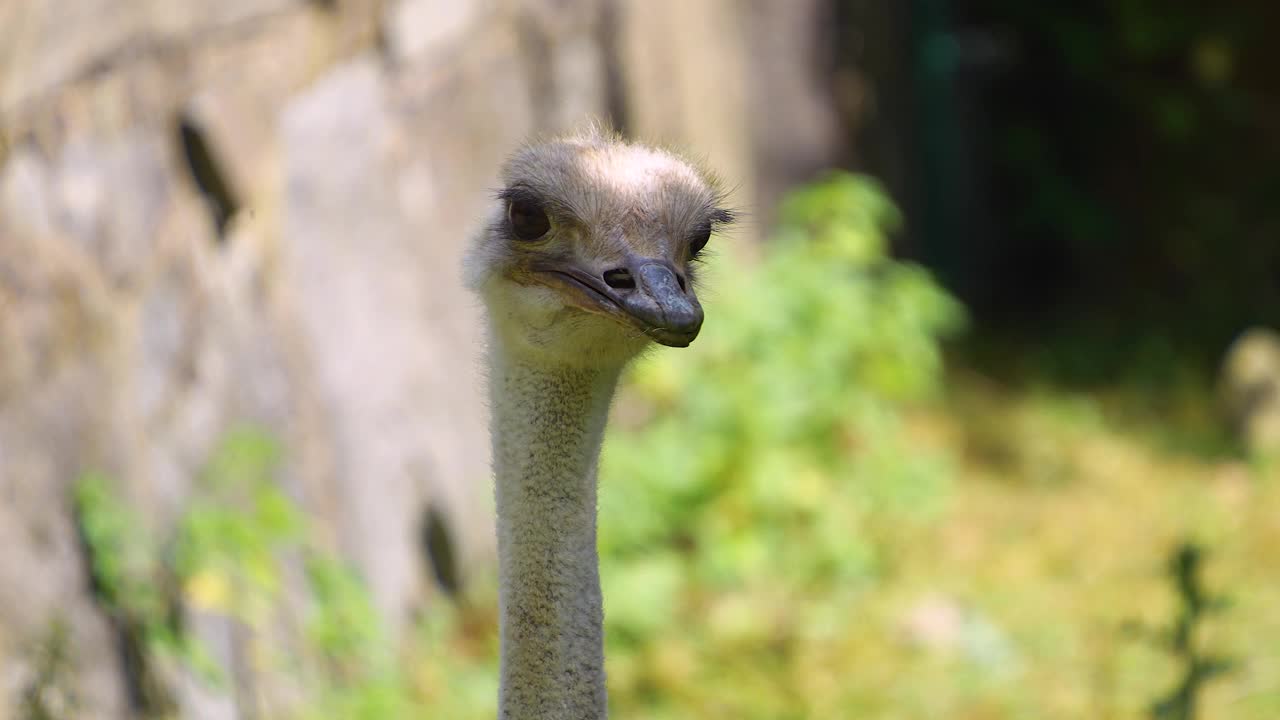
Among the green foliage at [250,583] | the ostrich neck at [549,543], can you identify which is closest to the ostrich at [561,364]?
the ostrich neck at [549,543]

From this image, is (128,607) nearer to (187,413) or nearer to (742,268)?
(187,413)

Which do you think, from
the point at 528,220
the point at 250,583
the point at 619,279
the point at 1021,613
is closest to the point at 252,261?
the point at 250,583

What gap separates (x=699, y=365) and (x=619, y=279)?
2520 mm

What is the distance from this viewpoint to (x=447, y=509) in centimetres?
369

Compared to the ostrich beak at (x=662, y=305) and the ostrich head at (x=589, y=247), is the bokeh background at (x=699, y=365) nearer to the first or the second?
the ostrich head at (x=589, y=247)

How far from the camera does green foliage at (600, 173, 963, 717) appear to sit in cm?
376

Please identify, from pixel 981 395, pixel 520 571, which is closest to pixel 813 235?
pixel 981 395

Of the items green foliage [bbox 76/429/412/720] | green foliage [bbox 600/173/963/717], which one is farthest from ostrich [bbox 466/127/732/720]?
green foliage [bbox 600/173/963/717]

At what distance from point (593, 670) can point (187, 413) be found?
1.31 m

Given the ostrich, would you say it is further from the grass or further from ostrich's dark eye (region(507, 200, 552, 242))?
the grass

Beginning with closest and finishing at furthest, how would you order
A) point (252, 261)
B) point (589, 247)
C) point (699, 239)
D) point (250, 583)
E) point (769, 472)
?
point (589, 247)
point (699, 239)
point (250, 583)
point (252, 261)
point (769, 472)

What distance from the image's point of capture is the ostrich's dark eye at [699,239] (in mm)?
1675

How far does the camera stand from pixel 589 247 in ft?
5.20

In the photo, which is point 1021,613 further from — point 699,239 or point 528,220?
point 528,220
